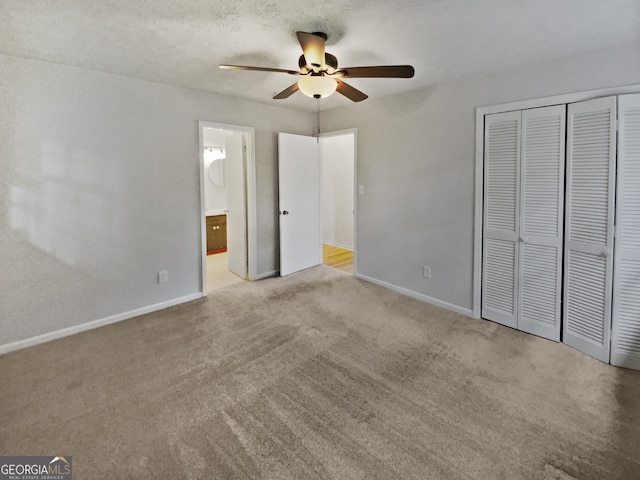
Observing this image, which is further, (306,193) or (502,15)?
(306,193)

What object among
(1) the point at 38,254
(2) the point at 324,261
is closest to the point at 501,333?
(2) the point at 324,261

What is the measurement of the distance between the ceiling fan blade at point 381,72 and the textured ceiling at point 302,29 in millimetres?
245

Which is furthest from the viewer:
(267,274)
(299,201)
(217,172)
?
(217,172)

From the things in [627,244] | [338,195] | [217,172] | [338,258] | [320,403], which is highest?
[217,172]

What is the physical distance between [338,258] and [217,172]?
299 cm

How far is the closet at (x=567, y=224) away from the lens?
7.63 feet

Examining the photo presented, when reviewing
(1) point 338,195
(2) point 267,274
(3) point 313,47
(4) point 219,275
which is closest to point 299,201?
(2) point 267,274

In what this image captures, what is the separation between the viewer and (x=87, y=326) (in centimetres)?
303

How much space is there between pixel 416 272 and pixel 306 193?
2002 mm

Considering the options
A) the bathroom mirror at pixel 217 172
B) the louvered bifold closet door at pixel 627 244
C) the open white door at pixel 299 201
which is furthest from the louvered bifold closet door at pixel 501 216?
the bathroom mirror at pixel 217 172

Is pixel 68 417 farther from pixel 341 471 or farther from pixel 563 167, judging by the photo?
pixel 563 167

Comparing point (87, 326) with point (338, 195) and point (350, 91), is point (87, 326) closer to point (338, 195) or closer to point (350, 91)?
point (350, 91)

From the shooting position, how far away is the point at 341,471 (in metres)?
1.54

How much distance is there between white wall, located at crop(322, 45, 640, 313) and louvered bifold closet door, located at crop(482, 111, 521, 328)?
160 millimetres
